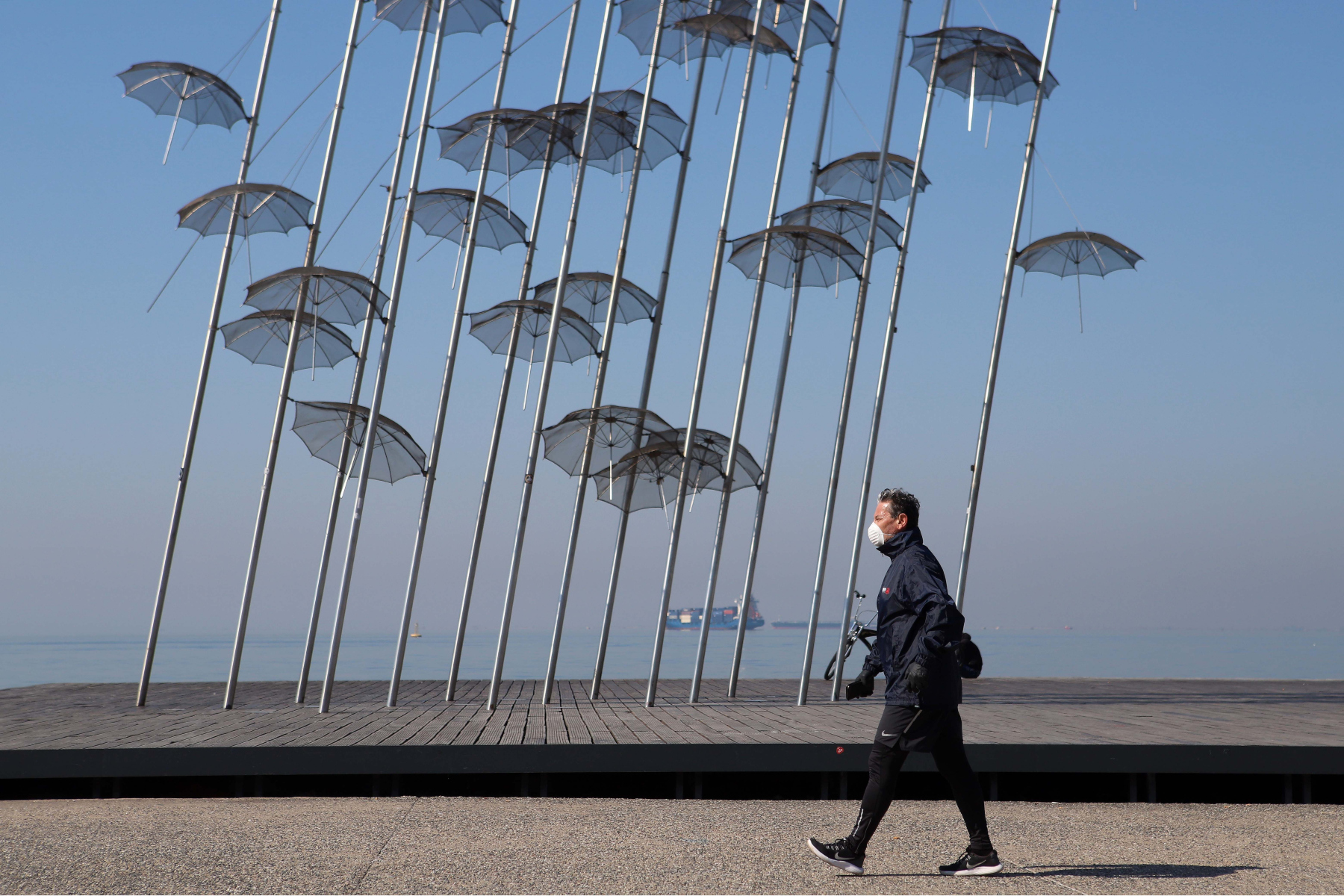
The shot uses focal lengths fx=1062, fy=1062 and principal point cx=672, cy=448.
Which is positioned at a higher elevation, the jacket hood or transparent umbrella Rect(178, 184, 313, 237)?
transparent umbrella Rect(178, 184, 313, 237)

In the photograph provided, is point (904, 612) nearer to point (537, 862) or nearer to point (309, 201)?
point (537, 862)

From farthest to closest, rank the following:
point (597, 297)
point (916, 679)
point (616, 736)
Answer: point (597, 297), point (616, 736), point (916, 679)

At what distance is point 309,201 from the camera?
1189cm

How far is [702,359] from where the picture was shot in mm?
11828

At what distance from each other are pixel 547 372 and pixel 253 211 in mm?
3664

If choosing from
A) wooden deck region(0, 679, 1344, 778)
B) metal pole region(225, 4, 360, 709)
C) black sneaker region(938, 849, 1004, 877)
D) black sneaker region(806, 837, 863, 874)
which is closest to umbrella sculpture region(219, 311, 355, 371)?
metal pole region(225, 4, 360, 709)

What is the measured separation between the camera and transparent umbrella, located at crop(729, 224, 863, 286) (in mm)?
11781

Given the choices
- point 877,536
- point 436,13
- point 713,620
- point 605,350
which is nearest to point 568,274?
point 605,350

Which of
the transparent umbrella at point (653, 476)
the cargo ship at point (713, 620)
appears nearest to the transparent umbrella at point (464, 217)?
the transparent umbrella at point (653, 476)

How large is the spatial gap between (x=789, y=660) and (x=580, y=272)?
20.3 metres

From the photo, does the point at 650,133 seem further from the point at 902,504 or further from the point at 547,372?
the point at 902,504

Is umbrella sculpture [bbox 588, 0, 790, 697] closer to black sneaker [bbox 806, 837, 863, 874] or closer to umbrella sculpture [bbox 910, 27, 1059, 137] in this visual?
umbrella sculpture [bbox 910, 27, 1059, 137]

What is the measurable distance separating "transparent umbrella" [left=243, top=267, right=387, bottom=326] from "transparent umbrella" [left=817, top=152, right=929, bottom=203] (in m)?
6.10

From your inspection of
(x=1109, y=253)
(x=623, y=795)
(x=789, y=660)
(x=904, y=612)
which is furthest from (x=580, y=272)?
(x=789, y=660)
